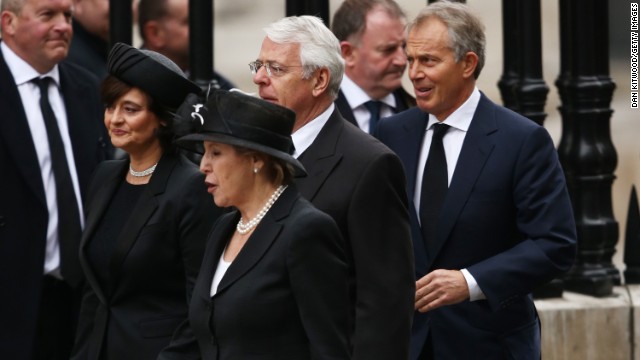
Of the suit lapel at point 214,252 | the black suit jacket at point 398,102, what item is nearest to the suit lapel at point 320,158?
the suit lapel at point 214,252

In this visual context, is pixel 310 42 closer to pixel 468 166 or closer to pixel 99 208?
pixel 468 166

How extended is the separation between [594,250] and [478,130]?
2093 millimetres

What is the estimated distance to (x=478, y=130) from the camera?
5898 millimetres

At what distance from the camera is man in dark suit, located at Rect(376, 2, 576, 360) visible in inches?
226

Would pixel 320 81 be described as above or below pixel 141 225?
above

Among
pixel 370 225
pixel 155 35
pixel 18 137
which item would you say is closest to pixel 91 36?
pixel 155 35

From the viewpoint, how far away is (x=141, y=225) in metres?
5.80

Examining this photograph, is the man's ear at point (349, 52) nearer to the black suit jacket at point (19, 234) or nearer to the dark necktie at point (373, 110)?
the dark necktie at point (373, 110)

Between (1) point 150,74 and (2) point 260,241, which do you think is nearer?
(2) point 260,241

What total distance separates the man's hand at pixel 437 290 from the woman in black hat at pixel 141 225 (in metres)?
0.75

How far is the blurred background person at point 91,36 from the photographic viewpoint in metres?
8.41

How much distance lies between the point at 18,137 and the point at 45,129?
138 millimetres

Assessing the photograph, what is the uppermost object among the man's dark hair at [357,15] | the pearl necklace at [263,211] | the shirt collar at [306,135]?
the man's dark hair at [357,15]

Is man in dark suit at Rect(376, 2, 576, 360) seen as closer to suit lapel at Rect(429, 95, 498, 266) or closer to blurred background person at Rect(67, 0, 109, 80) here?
suit lapel at Rect(429, 95, 498, 266)
